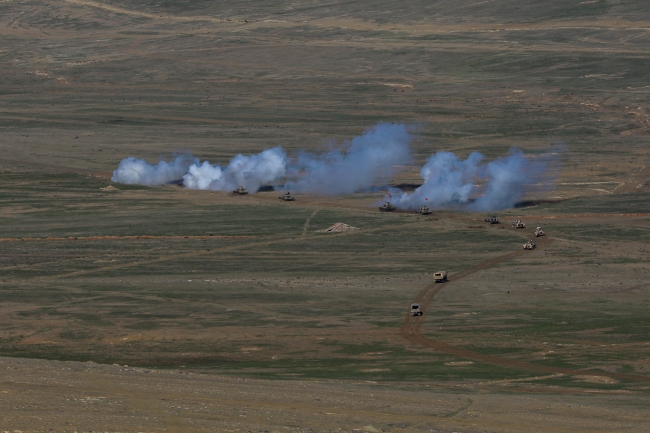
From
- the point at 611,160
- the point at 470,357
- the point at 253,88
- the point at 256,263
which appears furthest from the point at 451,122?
the point at 470,357

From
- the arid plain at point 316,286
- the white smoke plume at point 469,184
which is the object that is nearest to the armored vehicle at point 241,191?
the arid plain at point 316,286

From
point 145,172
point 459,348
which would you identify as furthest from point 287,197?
point 459,348

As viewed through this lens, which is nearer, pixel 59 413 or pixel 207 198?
pixel 59 413

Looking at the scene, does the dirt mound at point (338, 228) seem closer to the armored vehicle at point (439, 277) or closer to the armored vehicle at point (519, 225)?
the armored vehicle at point (519, 225)

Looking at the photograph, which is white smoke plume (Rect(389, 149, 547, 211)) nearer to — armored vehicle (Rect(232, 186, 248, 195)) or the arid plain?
the arid plain

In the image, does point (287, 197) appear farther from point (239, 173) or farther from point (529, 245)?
point (529, 245)

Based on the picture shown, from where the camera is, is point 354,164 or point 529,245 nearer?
point 529,245

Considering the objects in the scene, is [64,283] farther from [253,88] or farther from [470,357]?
[253,88]

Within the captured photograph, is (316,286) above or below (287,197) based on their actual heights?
below
